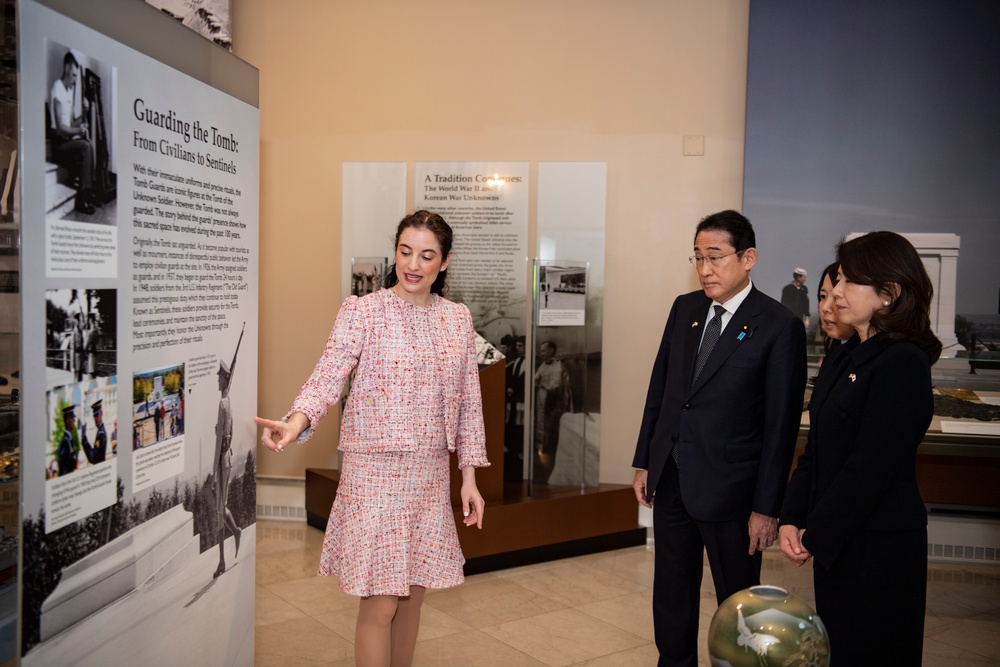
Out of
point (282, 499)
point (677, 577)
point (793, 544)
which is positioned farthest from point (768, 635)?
point (282, 499)

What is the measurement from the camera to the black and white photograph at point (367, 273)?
18.9 feet

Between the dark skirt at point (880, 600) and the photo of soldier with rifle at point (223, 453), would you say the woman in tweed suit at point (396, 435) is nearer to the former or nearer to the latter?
the photo of soldier with rifle at point (223, 453)

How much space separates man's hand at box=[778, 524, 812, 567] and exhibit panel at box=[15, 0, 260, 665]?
1.80 metres

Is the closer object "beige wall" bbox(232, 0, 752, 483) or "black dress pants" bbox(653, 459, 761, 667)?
"black dress pants" bbox(653, 459, 761, 667)

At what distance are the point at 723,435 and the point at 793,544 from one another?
1.68 ft

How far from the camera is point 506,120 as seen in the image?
598 centimetres

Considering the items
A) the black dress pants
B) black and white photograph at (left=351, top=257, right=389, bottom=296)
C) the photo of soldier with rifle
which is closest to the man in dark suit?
the black dress pants

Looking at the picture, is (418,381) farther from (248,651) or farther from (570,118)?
(570,118)

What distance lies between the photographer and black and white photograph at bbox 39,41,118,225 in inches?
76.1

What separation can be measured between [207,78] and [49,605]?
1.58 meters

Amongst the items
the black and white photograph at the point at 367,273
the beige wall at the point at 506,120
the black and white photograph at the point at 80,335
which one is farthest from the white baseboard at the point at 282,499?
the black and white photograph at the point at 80,335

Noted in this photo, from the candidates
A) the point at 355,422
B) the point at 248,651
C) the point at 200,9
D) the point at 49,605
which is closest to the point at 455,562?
the point at 355,422

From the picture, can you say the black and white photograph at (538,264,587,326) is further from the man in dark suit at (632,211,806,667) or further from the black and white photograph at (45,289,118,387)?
the black and white photograph at (45,289,118,387)

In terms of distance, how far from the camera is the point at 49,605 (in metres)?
2.00
